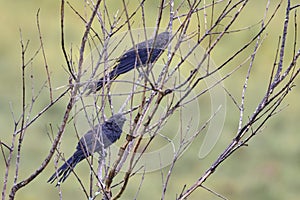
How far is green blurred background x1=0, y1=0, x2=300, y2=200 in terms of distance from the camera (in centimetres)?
571

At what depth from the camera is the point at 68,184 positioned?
5.55 metres

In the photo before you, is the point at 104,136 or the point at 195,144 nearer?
the point at 104,136

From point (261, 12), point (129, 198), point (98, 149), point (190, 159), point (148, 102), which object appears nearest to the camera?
point (148, 102)

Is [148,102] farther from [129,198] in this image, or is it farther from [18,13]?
[18,13]

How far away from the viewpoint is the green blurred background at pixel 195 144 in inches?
225

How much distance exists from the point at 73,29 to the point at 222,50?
5.35ft

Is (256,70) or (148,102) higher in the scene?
(256,70)

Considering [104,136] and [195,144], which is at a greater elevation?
[195,144]

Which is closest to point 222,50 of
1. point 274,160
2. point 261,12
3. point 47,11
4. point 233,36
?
point 233,36

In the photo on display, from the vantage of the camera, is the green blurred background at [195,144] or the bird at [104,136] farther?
the green blurred background at [195,144]

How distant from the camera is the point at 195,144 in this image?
20.2 ft

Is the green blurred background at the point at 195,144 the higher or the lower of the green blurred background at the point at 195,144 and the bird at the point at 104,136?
the higher

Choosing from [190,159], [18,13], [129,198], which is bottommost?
[129,198]

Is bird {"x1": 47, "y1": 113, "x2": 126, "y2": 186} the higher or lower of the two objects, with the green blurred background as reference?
lower
